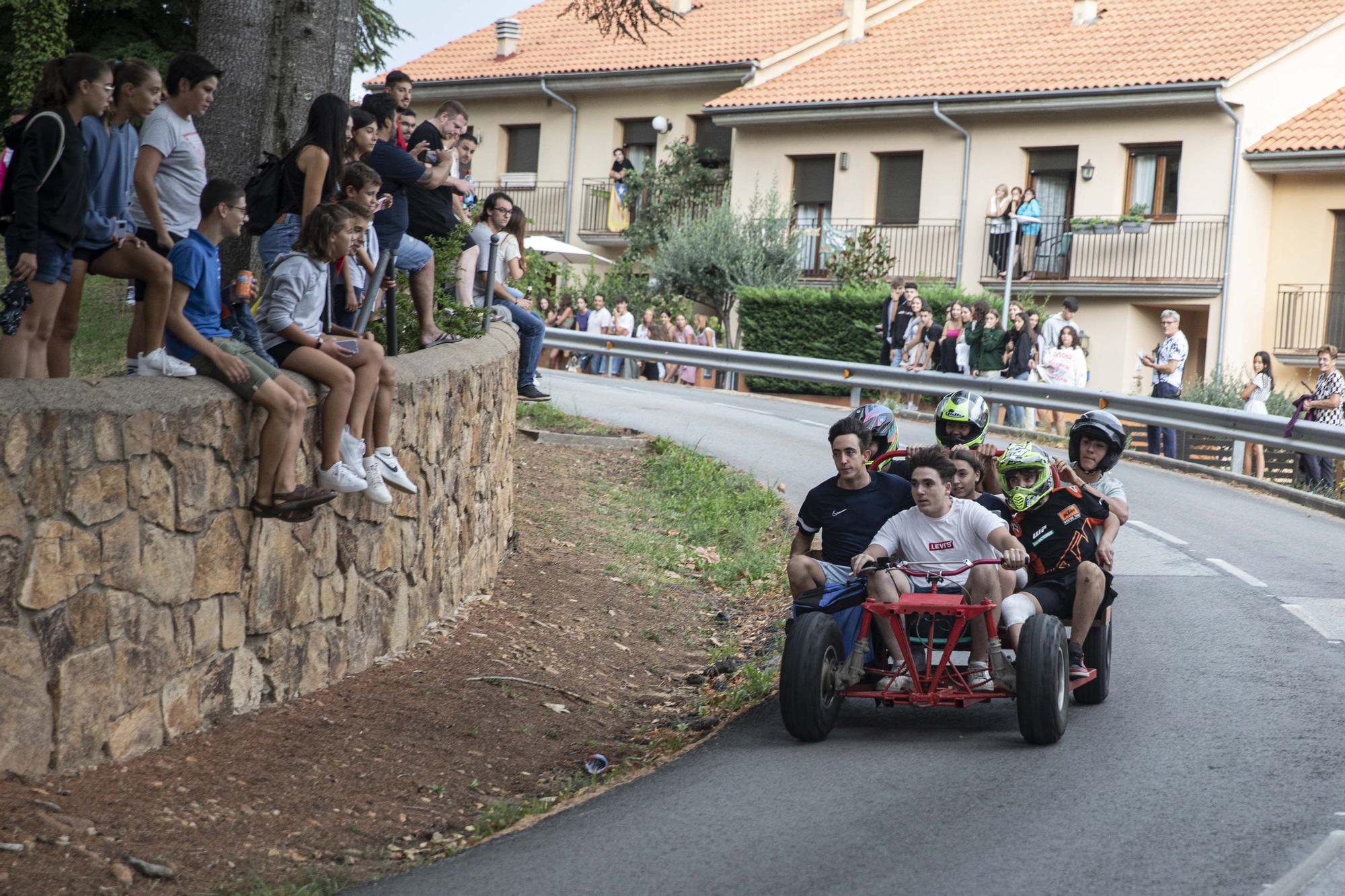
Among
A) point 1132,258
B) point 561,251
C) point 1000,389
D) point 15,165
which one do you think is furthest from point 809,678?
point 561,251

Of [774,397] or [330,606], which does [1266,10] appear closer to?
[774,397]

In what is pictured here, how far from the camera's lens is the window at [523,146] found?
43.9 m

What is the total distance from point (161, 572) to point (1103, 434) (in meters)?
5.05

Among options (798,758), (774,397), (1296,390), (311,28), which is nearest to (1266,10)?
(1296,390)

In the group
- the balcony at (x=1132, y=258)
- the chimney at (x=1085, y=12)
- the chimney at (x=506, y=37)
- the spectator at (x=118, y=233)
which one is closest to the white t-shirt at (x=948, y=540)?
the spectator at (x=118, y=233)

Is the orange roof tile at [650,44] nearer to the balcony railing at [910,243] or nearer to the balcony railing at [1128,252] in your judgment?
the balcony railing at [910,243]

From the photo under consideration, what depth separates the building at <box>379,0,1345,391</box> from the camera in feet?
108

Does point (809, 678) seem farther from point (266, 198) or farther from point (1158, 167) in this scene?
point (1158, 167)

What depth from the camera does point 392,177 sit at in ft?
34.8

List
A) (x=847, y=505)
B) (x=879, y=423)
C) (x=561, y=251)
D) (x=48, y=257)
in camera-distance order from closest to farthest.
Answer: (x=48, y=257), (x=847, y=505), (x=879, y=423), (x=561, y=251)

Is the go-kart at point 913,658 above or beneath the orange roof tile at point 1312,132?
beneath

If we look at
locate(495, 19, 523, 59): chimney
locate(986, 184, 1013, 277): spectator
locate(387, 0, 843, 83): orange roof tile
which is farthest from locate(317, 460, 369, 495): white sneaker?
locate(495, 19, 523, 59): chimney

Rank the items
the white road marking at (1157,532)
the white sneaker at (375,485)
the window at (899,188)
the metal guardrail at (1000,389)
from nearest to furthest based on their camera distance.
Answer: the white sneaker at (375,485)
the white road marking at (1157,532)
the metal guardrail at (1000,389)
the window at (899,188)

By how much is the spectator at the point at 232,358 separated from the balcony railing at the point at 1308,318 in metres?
28.9
